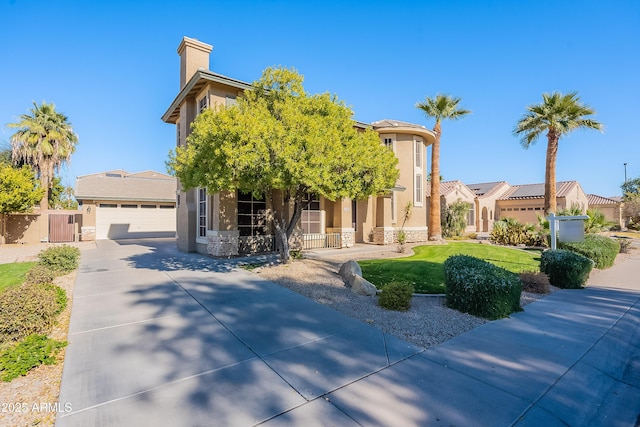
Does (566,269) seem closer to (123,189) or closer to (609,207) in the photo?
(123,189)

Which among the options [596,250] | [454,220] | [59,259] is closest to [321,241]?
[59,259]

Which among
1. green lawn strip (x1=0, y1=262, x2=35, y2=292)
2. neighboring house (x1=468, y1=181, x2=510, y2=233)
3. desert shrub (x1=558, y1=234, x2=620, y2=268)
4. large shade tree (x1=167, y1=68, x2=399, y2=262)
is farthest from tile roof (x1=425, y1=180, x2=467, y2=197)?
green lawn strip (x1=0, y1=262, x2=35, y2=292)

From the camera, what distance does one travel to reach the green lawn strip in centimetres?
813

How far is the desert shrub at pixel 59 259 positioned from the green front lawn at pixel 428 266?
31.8 feet

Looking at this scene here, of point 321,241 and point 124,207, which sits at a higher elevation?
point 124,207

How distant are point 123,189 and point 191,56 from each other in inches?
570

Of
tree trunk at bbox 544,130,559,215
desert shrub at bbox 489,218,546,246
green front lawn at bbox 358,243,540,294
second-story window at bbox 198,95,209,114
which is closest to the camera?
green front lawn at bbox 358,243,540,294

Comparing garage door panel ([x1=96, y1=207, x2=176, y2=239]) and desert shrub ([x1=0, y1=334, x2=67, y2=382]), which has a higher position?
garage door panel ([x1=96, y1=207, x2=176, y2=239])

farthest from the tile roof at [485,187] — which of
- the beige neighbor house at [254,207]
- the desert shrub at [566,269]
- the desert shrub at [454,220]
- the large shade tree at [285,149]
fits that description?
the large shade tree at [285,149]

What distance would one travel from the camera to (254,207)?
47.1 feet

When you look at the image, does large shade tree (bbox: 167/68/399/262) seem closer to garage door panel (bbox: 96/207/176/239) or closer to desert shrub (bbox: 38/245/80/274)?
desert shrub (bbox: 38/245/80/274)

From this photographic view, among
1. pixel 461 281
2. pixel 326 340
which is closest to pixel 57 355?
pixel 326 340

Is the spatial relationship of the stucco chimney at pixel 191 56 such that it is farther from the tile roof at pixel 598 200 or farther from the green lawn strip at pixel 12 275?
the tile roof at pixel 598 200

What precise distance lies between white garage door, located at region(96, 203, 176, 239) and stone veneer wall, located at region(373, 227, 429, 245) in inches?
692
